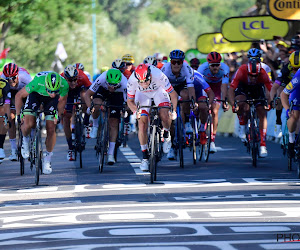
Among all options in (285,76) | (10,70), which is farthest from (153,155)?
(10,70)

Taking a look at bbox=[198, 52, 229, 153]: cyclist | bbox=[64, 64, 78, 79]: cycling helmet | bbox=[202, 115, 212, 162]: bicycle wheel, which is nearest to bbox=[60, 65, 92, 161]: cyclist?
bbox=[64, 64, 78, 79]: cycling helmet

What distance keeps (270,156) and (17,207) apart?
313 inches

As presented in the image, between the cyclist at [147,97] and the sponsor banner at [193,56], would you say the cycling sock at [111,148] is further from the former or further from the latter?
the sponsor banner at [193,56]

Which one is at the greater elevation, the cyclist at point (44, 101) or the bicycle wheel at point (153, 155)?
the cyclist at point (44, 101)

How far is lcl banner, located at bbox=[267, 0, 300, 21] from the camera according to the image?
22.0 m

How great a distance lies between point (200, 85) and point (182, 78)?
0.90 metres

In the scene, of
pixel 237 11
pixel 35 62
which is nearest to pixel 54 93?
pixel 35 62

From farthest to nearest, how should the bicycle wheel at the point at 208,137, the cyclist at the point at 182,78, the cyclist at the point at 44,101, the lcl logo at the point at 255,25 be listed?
1. the lcl logo at the point at 255,25
2. the bicycle wheel at the point at 208,137
3. the cyclist at the point at 182,78
4. the cyclist at the point at 44,101

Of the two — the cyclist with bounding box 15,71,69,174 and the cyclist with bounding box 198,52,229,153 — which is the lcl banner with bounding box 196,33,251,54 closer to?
the cyclist with bounding box 198,52,229,153

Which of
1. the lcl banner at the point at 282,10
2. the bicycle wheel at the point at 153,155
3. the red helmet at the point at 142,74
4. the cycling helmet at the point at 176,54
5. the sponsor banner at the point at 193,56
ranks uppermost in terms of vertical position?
the sponsor banner at the point at 193,56

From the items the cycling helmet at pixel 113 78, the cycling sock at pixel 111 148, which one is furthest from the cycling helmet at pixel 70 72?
the cycling sock at pixel 111 148

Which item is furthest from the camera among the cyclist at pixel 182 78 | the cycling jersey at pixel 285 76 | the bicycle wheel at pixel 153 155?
the cyclist at pixel 182 78

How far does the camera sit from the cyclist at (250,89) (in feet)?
53.4

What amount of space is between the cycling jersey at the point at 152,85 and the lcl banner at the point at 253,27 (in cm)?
1285
